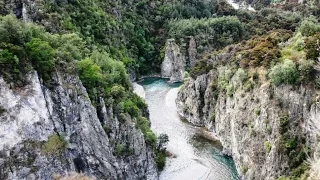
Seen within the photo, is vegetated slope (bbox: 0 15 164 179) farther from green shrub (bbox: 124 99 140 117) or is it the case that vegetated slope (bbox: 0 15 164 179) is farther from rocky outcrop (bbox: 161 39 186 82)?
rocky outcrop (bbox: 161 39 186 82)

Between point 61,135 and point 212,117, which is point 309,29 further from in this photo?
point 61,135

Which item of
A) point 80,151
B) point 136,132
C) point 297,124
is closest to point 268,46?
point 297,124

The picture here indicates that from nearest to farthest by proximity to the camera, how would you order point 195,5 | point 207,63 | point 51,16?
point 51,16, point 207,63, point 195,5

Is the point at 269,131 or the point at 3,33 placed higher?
the point at 3,33

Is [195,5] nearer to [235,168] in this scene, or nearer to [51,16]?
[51,16]

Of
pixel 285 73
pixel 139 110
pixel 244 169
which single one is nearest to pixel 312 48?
pixel 285 73

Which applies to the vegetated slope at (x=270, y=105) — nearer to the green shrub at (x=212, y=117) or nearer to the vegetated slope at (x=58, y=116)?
the green shrub at (x=212, y=117)
